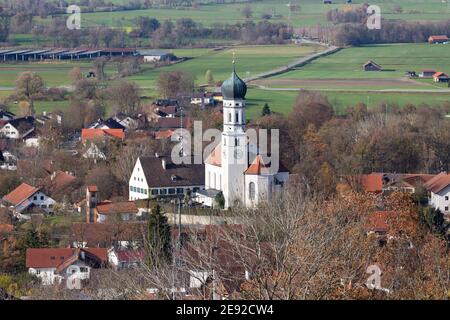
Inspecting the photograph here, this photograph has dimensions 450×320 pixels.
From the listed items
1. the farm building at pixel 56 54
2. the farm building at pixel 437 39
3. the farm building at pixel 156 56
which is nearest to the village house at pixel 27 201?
the farm building at pixel 156 56

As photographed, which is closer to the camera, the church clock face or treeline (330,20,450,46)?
the church clock face

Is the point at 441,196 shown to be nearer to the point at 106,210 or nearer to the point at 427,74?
the point at 106,210

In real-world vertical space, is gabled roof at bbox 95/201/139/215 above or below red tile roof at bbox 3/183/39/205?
above

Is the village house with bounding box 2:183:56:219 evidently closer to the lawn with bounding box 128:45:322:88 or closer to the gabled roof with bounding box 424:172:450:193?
the gabled roof with bounding box 424:172:450:193

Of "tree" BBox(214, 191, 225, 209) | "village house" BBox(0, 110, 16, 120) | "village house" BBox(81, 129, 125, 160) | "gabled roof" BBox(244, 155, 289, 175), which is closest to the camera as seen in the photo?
"tree" BBox(214, 191, 225, 209)

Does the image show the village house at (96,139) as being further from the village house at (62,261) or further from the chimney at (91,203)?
the village house at (62,261)

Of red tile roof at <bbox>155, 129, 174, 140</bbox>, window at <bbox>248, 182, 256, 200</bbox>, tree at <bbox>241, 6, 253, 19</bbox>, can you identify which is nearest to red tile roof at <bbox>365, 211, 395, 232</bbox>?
window at <bbox>248, 182, 256, 200</bbox>

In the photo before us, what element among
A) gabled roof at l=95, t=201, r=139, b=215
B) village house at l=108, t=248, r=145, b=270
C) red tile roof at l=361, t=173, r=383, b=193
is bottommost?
red tile roof at l=361, t=173, r=383, b=193
